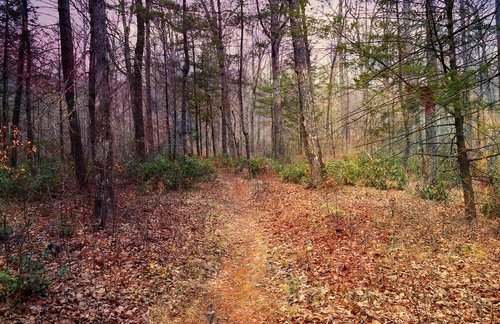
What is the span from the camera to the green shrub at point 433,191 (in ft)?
32.9

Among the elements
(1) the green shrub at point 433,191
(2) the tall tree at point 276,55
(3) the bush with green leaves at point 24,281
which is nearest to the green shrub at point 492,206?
(1) the green shrub at point 433,191

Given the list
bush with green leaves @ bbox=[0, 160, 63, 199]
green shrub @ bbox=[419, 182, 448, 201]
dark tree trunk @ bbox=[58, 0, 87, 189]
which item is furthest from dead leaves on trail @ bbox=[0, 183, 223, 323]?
green shrub @ bbox=[419, 182, 448, 201]

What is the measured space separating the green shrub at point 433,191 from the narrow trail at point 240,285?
606cm

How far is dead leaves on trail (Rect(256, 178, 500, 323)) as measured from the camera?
4.28 metres

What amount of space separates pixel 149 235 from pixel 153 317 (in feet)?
9.48

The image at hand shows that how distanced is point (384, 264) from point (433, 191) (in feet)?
21.0

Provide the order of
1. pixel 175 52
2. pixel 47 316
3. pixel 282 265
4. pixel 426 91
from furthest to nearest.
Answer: pixel 175 52 < pixel 282 265 < pixel 426 91 < pixel 47 316

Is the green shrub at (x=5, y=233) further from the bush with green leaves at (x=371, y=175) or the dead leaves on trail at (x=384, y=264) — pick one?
the bush with green leaves at (x=371, y=175)

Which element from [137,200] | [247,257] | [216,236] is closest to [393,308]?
[247,257]

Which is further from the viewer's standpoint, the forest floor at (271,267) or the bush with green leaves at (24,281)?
the forest floor at (271,267)

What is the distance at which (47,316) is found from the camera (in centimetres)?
397

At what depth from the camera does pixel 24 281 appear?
4227 millimetres

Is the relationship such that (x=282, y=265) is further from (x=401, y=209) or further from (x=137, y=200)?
(x=137, y=200)

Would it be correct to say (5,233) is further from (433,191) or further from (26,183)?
(433,191)
